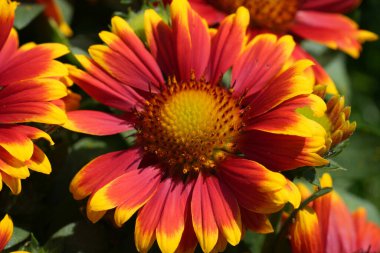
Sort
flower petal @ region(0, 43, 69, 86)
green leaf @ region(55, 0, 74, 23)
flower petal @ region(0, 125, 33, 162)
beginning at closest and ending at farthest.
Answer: flower petal @ region(0, 125, 33, 162)
flower petal @ region(0, 43, 69, 86)
green leaf @ region(55, 0, 74, 23)

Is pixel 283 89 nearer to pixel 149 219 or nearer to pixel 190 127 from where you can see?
pixel 190 127

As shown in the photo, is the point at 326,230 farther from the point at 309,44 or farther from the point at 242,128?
the point at 309,44

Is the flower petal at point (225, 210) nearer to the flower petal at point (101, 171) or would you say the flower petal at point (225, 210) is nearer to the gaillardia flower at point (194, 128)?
the gaillardia flower at point (194, 128)

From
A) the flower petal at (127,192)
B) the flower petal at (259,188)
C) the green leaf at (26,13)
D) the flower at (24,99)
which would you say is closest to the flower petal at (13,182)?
the flower at (24,99)

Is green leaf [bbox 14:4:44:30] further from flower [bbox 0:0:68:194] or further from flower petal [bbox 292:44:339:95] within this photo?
flower petal [bbox 292:44:339:95]

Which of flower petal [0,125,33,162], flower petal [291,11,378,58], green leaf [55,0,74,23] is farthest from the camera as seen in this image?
green leaf [55,0,74,23]

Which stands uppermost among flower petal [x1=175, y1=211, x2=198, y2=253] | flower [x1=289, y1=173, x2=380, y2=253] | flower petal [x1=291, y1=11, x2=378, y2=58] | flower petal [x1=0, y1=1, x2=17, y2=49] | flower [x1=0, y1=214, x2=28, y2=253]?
flower petal [x1=0, y1=1, x2=17, y2=49]

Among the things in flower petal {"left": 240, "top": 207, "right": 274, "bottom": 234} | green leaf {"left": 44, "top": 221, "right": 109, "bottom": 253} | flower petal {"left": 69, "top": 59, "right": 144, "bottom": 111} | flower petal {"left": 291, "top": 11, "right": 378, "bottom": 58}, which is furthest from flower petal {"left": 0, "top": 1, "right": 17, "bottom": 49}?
flower petal {"left": 291, "top": 11, "right": 378, "bottom": 58}

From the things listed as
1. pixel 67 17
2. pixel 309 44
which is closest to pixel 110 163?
pixel 67 17
